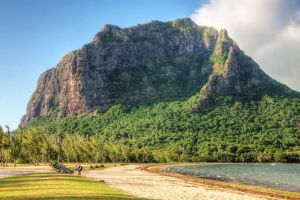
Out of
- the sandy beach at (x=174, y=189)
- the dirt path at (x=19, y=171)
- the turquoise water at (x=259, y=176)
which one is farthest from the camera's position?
the turquoise water at (x=259, y=176)

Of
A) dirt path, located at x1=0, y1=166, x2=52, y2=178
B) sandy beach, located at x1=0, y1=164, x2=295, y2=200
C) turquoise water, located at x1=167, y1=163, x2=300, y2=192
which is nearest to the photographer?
sandy beach, located at x1=0, y1=164, x2=295, y2=200

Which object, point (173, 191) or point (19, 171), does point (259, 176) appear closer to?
point (173, 191)

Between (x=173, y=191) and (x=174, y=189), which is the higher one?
(x=173, y=191)

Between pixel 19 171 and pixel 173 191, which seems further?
pixel 19 171

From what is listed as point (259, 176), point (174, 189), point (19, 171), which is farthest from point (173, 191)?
point (259, 176)

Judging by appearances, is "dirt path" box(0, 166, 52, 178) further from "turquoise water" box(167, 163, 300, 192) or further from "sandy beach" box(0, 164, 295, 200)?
"turquoise water" box(167, 163, 300, 192)

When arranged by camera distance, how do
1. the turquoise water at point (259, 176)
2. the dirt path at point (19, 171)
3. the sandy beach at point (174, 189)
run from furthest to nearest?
the turquoise water at point (259, 176) < the dirt path at point (19, 171) < the sandy beach at point (174, 189)

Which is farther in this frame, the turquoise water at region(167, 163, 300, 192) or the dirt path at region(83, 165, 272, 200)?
the turquoise water at region(167, 163, 300, 192)

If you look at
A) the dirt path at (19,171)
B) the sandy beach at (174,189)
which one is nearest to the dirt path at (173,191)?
the sandy beach at (174,189)

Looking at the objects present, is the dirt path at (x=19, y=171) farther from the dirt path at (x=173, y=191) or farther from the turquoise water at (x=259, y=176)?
the turquoise water at (x=259, y=176)

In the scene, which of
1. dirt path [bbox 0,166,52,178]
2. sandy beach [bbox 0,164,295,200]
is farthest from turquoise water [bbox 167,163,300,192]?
dirt path [bbox 0,166,52,178]

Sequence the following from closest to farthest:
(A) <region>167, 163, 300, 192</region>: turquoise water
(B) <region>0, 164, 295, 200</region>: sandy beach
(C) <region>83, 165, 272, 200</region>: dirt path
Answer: (C) <region>83, 165, 272, 200</region>: dirt path
(B) <region>0, 164, 295, 200</region>: sandy beach
(A) <region>167, 163, 300, 192</region>: turquoise water

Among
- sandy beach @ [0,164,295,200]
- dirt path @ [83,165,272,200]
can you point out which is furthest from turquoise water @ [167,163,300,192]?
dirt path @ [83,165,272,200]

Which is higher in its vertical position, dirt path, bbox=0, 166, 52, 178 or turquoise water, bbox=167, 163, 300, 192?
dirt path, bbox=0, 166, 52, 178
